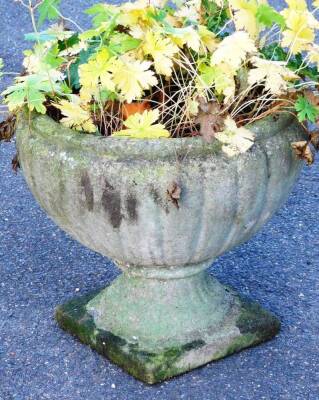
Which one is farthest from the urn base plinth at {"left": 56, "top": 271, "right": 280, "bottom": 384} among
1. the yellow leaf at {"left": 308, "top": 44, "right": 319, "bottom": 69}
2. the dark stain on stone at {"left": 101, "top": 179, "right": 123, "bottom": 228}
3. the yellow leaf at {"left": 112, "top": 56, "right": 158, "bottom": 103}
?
the yellow leaf at {"left": 308, "top": 44, "right": 319, "bottom": 69}

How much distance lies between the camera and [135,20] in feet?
8.02

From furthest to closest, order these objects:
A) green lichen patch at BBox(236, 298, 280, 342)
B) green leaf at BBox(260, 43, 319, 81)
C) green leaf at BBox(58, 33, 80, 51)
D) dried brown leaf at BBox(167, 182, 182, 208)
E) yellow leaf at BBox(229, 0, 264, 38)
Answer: green lichen patch at BBox(236, 298, 280, 342), green leaf at BBox(58, 33, 80, 51), green leaf at BBox(260, 43, 319, 81), yellow leaf at BBox(229, 0, 264, 38), dried brown leaf at BBox(167, 182, 182, 208)

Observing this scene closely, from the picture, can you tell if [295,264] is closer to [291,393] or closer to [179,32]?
[291,393]

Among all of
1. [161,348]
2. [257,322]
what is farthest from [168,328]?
[257,322]

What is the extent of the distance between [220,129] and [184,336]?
735mm

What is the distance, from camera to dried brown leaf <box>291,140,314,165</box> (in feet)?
7.93

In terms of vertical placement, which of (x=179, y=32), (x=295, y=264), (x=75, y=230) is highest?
(x=179, y=32)

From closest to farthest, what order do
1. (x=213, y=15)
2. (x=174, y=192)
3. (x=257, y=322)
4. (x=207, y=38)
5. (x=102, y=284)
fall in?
1. (x=174, y=192)
2. (x=207, y=38)
3. (x=213, y=15)
4. (x=257, y=322)
5. (x=102, y=284)

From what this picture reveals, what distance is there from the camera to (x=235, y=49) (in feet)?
7.77

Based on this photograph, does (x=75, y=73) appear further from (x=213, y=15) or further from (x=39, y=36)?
(x=213, y=15)

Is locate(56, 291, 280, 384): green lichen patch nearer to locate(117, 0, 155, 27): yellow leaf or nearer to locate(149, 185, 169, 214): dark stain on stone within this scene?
locate(149, 185, 169, 214): dark stain on stone

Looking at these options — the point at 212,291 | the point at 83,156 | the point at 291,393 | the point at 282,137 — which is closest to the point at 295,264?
the point at 212,291

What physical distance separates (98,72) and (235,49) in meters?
0.37

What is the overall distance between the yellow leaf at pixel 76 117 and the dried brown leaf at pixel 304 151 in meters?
0.55
